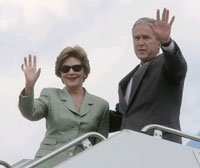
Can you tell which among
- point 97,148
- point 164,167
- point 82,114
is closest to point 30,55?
point 82,114

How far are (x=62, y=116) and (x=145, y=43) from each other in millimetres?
1155

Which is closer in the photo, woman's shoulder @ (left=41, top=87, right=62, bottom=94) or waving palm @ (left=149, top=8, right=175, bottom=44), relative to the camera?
waving palm @ (left=149, top=8, right=175, bottom=44)

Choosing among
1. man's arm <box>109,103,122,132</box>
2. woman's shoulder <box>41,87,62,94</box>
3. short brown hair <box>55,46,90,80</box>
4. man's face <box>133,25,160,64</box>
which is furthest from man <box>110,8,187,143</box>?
woman's shoulder <box>41,87,62,94</box>

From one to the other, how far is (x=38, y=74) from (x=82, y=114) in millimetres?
697

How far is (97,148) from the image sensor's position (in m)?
3.83

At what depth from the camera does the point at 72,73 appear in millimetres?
5383

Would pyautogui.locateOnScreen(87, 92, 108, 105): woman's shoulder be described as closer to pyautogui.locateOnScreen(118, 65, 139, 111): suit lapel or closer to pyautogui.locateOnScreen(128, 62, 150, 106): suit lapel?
pyautogui.locateOnScreen(118, 65, 139, 111): suit lapel

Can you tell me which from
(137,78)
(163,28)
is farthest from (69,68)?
(163,28)

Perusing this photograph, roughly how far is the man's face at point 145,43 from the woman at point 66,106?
0.62 metres

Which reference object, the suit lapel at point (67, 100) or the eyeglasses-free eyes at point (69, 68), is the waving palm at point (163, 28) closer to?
the eyeglasses-free eyes at point (69, 68)

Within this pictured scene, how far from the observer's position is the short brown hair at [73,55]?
543cm

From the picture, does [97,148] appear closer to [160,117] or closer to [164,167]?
[164,167]

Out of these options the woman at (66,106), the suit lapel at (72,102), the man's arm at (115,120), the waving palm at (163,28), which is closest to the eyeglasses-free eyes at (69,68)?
the woman at (66,106)

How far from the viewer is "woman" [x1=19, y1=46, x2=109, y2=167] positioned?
5.00m
